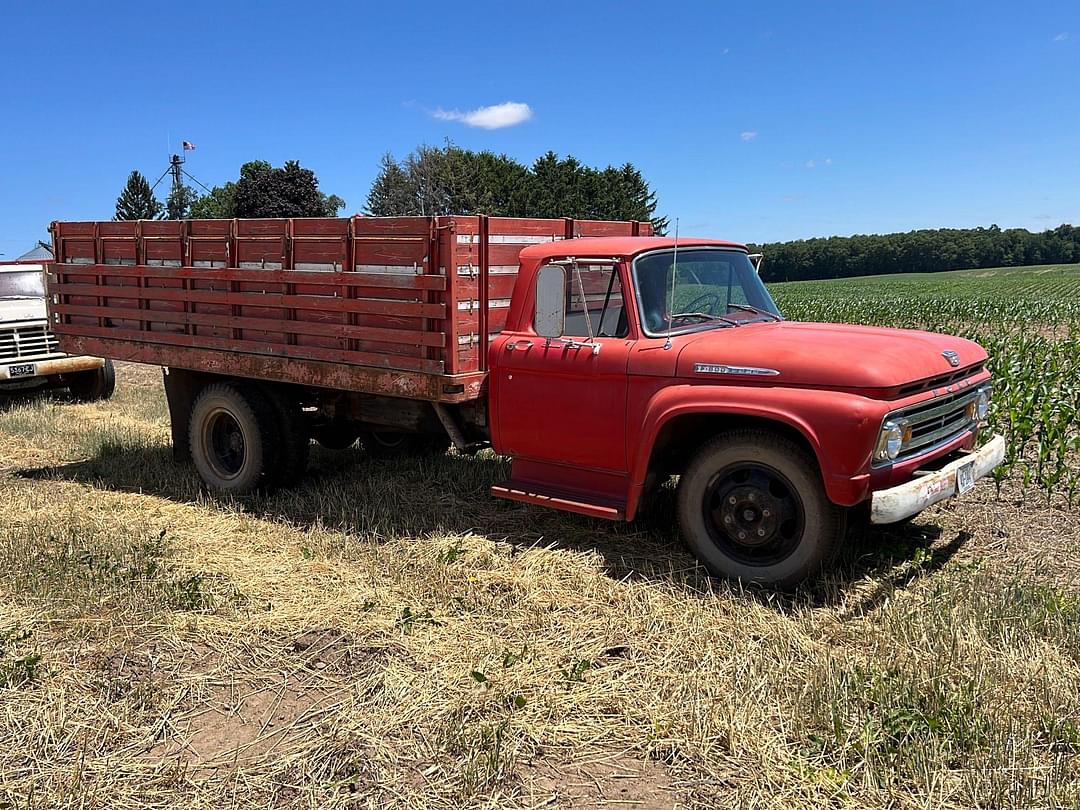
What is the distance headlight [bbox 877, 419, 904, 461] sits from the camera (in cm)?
429

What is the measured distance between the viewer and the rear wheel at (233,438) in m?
6.82

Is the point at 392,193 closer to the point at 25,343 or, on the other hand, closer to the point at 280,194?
the point at 280,194

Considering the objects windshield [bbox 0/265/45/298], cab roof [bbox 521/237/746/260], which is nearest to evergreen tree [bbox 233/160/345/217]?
windshield [bbox 0/265/45/298]

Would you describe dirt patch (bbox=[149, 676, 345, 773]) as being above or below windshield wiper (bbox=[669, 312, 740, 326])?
below

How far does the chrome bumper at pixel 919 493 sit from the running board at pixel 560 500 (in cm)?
146

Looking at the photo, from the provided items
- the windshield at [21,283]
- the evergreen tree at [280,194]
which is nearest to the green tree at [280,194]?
the evergreen tree at [280,194]

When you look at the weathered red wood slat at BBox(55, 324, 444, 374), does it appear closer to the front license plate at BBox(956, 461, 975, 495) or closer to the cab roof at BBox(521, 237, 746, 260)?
the cab roof at BBox(521, 237, 746, 260)

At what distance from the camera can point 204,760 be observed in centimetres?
342

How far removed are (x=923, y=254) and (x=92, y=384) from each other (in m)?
91.7

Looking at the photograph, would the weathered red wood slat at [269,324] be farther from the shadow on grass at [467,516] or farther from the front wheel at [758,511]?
the front wheel at [758,511]

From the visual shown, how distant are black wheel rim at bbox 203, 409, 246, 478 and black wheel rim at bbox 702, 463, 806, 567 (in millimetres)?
4110

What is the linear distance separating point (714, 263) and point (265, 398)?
3.73 metres

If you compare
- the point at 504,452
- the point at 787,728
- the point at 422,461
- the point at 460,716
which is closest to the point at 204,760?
the point at 460,716

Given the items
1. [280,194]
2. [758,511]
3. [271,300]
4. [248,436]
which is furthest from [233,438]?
[280,194]
